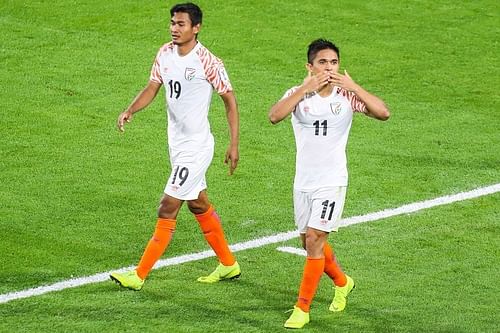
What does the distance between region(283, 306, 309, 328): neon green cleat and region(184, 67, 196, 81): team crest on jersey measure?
201 centimetres

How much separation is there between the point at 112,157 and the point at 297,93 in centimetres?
471

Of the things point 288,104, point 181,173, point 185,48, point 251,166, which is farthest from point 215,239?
point 251,166

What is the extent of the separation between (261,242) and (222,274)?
1.04m

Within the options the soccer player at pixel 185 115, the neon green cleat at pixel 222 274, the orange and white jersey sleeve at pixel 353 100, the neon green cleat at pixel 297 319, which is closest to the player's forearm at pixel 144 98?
the soccer player at pixel 185 115

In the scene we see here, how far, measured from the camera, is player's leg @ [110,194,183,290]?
10688 millimetres

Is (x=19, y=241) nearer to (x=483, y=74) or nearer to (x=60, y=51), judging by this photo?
(x=60, y=51)

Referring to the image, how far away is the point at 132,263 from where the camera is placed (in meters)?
11.4

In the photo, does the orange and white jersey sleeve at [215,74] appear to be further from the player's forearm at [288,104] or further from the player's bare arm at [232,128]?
the player's forearm at [288,104]

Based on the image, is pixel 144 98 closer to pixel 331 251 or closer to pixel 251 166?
pixel 331 251

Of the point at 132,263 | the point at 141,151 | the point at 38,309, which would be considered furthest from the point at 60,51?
the point at 38,309

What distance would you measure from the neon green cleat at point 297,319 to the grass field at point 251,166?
0.23 feet

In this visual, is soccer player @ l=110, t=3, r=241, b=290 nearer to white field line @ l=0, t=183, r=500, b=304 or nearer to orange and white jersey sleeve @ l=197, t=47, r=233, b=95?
orange and white jersey sleeve @ l=197, t=47, r=233, b=95

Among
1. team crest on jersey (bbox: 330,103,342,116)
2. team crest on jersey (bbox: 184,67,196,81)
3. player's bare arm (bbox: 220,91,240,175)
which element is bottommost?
player's bare arm (bbox: 220,91,240,175)

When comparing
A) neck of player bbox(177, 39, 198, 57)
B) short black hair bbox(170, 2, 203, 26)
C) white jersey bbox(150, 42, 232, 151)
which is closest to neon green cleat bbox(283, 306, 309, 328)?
white jersey bbox(150, 42, 232, 151)
